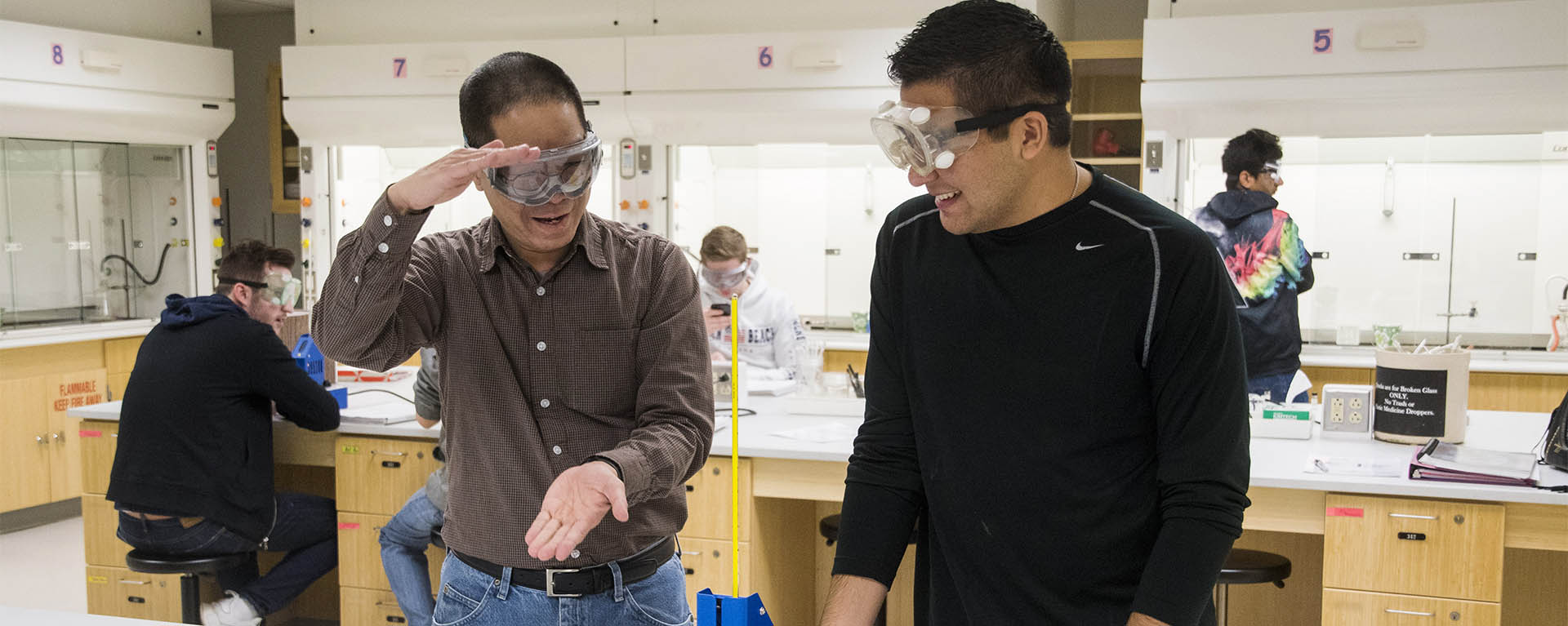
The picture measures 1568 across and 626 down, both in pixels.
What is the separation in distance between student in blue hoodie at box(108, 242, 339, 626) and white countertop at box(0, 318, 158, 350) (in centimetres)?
244

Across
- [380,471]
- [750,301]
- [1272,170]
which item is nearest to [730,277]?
[750,301]

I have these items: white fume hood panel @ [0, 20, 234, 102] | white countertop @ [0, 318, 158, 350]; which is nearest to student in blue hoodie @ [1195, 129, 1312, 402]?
white countertop @ [0, 318, 158, 350]

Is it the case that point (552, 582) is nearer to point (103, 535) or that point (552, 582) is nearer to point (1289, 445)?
point (1289, 445)

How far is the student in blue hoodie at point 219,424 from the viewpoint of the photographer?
3410mm

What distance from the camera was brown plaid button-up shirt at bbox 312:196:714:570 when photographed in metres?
1.65

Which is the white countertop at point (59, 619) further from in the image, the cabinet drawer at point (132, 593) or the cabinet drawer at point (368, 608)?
the cabinet drawer at point (132, 593)

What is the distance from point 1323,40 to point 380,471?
377cm

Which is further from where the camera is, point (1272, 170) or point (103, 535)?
point (1272, 170)

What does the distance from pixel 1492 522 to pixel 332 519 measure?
3.26 m

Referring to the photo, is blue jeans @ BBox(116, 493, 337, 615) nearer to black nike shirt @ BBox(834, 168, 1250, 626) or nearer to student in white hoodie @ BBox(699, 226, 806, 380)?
student in white hoodie @ BBox(699, 226, 806, 380)

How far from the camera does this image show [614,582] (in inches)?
65.9

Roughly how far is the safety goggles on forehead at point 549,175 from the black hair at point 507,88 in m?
A: 0.07

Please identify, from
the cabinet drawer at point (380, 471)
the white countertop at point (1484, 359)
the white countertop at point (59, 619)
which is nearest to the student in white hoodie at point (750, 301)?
the white countertop at point (1484, 359)

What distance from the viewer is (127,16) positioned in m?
6.01
